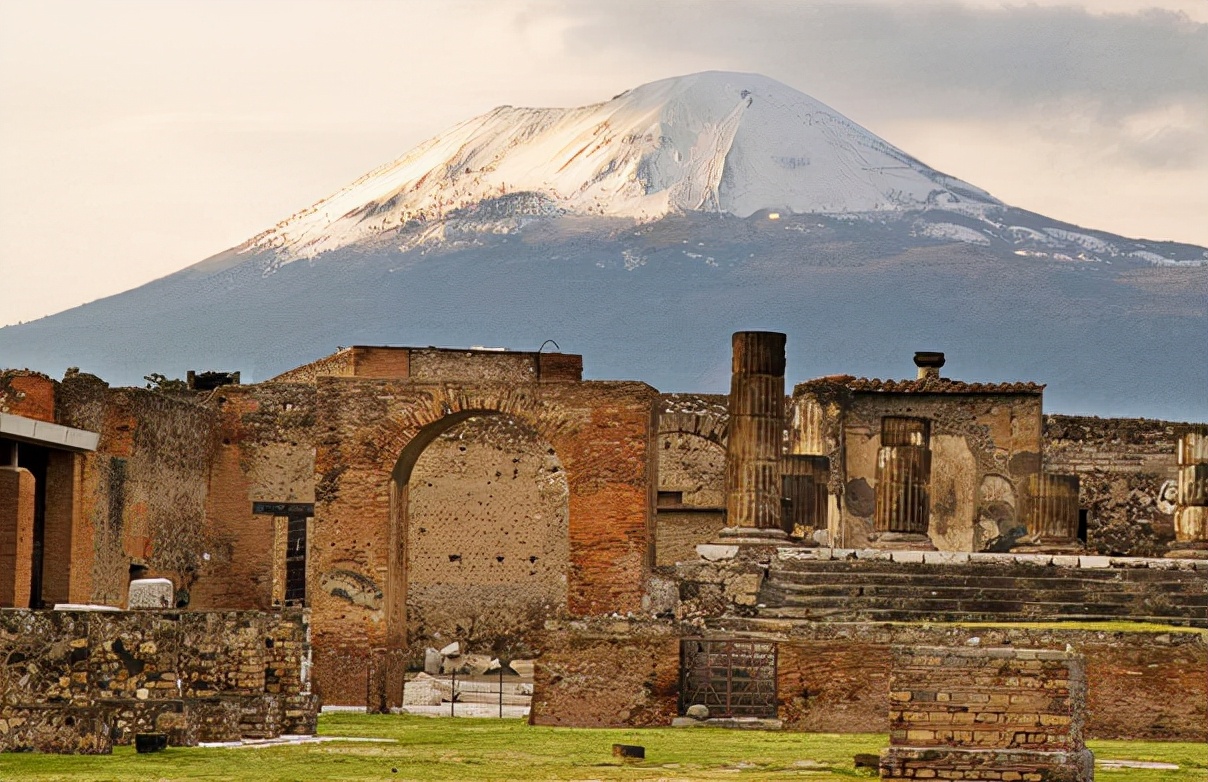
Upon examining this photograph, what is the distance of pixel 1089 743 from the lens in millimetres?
18906

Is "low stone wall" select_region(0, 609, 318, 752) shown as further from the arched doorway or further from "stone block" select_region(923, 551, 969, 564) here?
the arched doorway

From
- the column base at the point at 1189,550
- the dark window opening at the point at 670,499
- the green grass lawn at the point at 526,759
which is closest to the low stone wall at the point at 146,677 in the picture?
the green grass lawn at the point at 526,759

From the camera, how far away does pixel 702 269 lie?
615 ft

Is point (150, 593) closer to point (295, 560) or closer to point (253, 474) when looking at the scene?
point (253, 474)

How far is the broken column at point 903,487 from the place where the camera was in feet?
88.5

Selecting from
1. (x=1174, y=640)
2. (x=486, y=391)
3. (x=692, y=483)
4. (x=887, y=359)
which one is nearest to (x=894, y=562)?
(x=1174, y=640)

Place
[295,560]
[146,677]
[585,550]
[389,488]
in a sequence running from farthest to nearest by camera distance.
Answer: [295,560] → [389,488] → [585,550] → [146,677]

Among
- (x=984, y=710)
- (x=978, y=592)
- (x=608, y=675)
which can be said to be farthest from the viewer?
(x=978, y=592)

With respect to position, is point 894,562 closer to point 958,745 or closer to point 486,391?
point 486,391

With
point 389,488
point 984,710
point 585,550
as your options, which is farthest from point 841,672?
point 984,710

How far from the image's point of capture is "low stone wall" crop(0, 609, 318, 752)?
48.5ft

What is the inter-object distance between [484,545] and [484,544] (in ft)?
0.05

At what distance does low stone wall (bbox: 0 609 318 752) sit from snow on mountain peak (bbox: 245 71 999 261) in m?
159

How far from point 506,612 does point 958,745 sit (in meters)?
21.5
